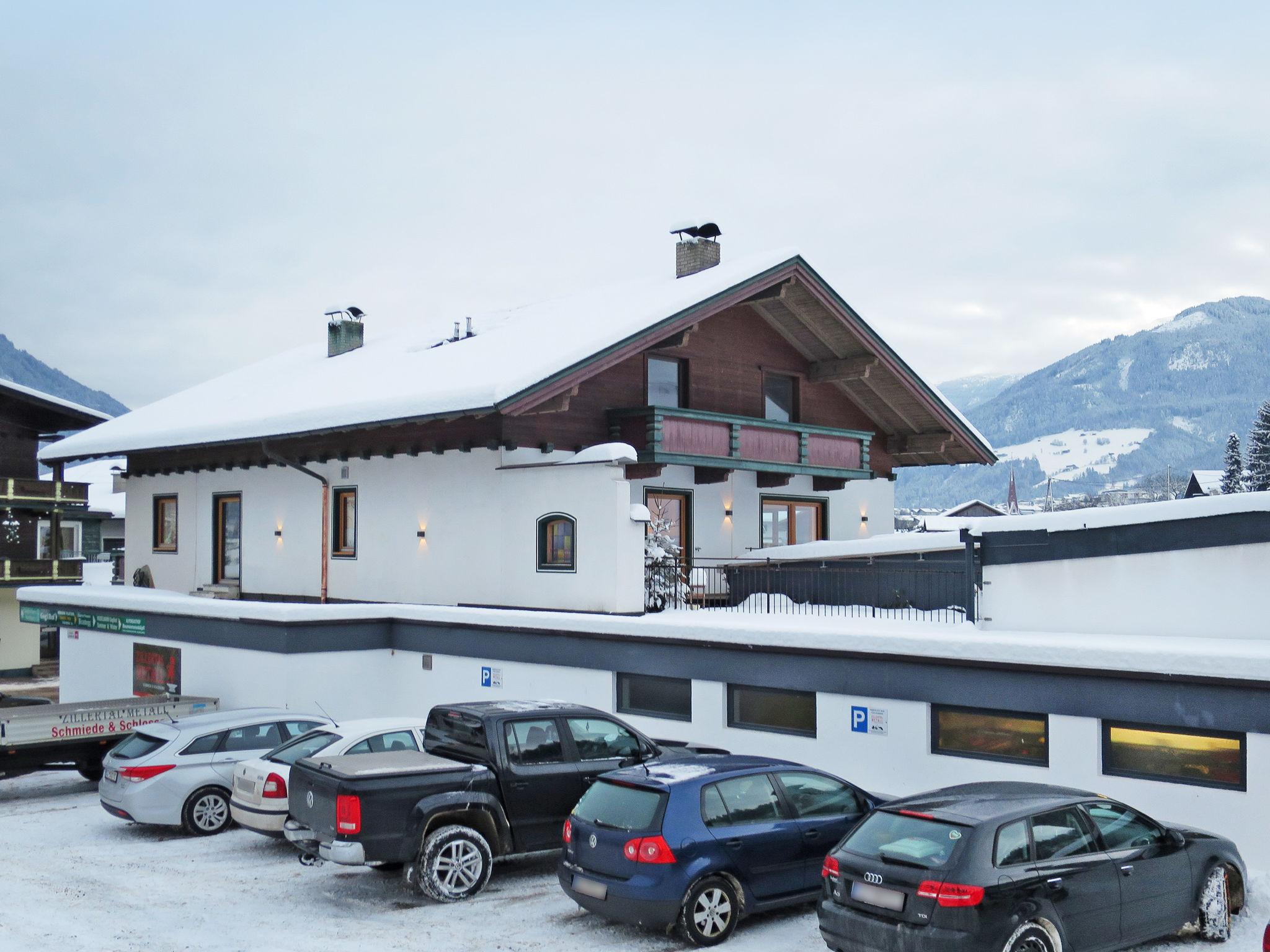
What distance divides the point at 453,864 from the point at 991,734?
6.36m

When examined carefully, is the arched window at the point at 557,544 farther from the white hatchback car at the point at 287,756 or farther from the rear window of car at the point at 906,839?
the rear window of car at the point at 906,839

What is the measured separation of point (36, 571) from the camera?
39.8 m

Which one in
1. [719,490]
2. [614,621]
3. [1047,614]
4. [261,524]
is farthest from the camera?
[261,524]

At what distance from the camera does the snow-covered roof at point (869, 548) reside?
2016 centimetres

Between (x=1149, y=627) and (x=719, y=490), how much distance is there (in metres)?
11.1

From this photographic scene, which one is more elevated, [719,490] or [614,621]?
[719,490]

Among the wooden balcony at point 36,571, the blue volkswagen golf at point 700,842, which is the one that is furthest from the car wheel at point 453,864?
the wooden balcony at point 36,571

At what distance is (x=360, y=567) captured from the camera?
23.8 meters

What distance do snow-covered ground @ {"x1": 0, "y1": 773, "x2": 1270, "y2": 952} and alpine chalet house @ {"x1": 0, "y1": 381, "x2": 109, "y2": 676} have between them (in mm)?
27901

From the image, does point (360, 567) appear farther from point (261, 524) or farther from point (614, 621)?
point (614, 621)

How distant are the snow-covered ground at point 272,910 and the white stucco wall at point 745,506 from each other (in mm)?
10554

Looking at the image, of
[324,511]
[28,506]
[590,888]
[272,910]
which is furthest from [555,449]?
[28,506]

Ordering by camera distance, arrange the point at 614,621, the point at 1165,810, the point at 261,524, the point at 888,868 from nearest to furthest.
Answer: the point at 888,868, the point at 1165,810, the point at 614,621, the point at 261,524

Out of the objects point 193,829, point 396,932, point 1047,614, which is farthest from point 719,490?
point 396,932
